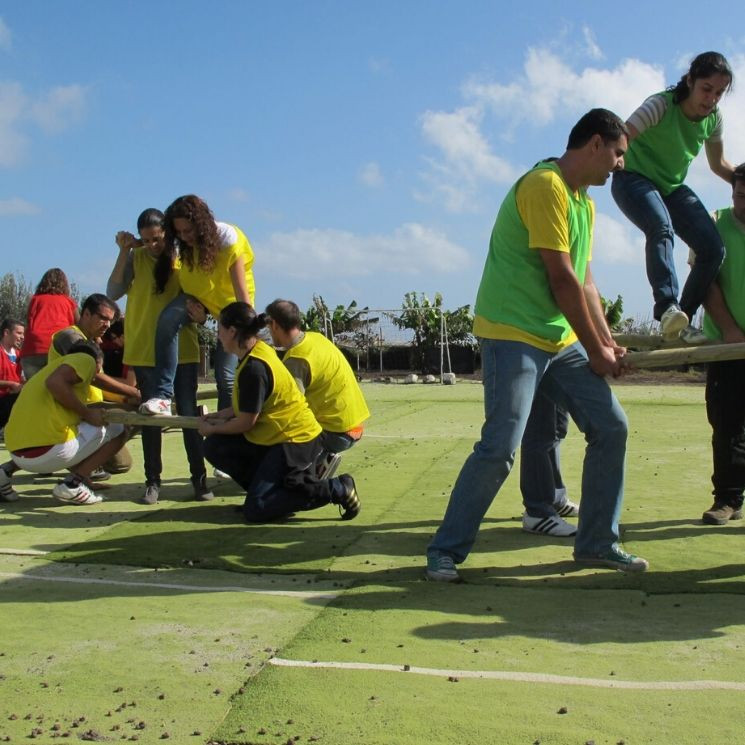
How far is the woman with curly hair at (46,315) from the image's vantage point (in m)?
8.38

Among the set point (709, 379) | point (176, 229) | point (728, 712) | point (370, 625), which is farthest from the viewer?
point (176, 229)

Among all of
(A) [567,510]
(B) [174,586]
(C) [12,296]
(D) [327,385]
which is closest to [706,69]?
(A) [567,510]

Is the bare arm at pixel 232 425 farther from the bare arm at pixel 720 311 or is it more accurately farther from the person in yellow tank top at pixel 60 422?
the bare arm at pixel 720 311

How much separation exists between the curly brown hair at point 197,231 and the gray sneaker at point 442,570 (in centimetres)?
277

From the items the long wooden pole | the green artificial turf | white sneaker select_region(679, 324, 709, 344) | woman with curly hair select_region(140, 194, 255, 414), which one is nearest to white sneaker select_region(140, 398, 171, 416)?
woman with curly hair select_region(140, 194, 255, 414)

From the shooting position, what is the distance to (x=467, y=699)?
283 centimetres

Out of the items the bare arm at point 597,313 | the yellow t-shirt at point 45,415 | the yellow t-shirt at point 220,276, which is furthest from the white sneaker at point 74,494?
the bare arm at point 597,313

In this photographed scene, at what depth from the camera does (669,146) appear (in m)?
5.16

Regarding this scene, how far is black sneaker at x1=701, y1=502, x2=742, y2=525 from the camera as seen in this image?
5.33 metres

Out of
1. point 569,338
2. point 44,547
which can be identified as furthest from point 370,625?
point 44,547

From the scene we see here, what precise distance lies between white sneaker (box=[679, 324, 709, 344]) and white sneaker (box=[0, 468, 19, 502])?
4463 mm

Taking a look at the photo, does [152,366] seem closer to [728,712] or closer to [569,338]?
[569,338]

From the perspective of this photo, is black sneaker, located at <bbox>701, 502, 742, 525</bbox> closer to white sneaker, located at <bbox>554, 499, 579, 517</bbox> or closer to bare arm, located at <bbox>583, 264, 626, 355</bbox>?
white sneaker, located at <bbox>554, 499, 579, 517</bbox>

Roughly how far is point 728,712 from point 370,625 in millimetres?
1340
